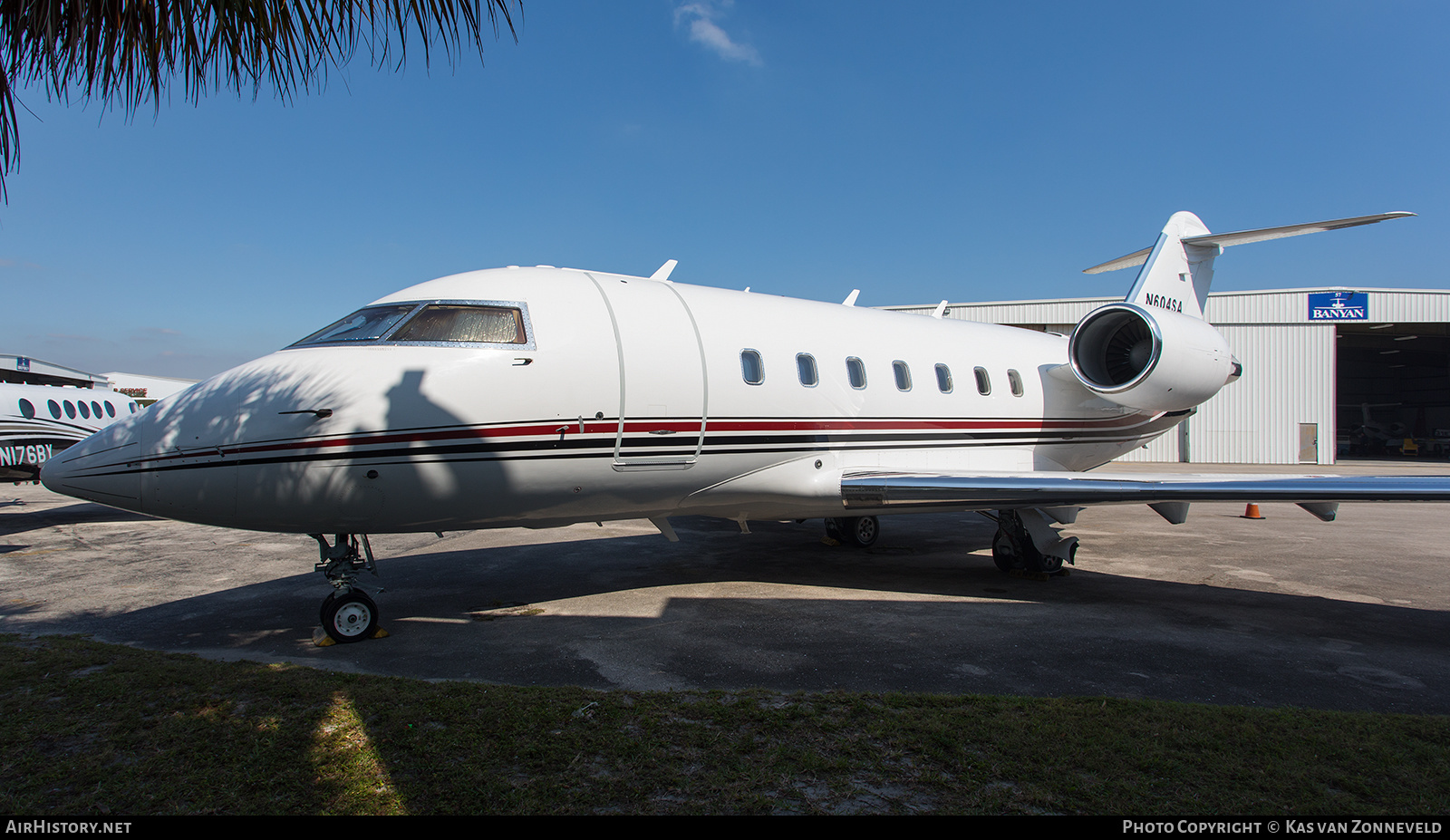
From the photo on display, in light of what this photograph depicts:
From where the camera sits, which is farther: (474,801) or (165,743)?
(165,743)

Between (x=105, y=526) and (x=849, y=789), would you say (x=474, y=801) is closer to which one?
(x=849, y=789)

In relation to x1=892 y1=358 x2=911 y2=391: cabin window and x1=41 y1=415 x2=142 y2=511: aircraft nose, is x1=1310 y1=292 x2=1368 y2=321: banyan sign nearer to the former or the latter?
x1=892 y1=358 x2=911 y2=391: cabin window

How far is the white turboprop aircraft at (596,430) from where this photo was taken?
509cm

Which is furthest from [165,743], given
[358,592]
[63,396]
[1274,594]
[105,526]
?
[63,396]

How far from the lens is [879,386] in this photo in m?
7.80

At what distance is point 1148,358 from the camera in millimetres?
9266

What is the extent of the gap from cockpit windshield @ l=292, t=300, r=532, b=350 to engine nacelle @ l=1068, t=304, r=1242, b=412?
7346mm

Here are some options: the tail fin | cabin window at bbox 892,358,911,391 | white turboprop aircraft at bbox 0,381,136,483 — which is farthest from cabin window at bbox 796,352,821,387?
white turboprop aircraft at bbox 0,381,136,483

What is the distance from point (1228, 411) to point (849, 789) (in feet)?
111

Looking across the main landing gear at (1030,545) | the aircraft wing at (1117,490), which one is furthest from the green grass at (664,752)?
the main landing gear at (1030,545)

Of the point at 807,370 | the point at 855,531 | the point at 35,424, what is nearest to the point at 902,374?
the point at 807,370

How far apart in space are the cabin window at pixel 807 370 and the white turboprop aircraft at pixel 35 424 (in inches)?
503

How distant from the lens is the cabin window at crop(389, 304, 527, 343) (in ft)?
18.6

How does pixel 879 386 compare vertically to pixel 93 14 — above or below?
below
